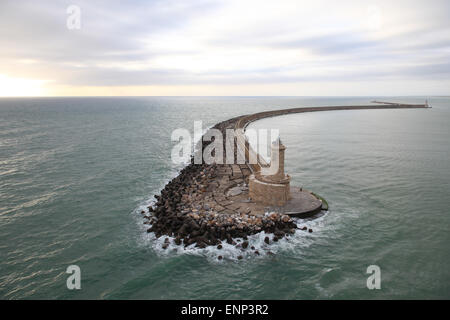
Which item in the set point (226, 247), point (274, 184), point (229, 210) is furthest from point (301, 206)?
point (226, 247)

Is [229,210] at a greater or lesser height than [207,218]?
greater

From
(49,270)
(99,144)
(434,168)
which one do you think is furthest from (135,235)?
(99,144)

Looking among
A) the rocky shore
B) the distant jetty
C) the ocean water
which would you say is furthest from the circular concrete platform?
the rocky shore

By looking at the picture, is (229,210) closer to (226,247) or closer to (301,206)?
(226,247)

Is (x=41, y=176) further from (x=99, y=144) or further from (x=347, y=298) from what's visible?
(x=347, y=298)

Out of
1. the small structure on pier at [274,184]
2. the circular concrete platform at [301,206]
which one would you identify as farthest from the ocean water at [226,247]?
the small structure on pier at [274,184]

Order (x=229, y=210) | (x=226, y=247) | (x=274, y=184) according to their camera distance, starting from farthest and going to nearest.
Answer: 1. (x=274, y=184)
2. (x=229, y=210)
3. (x=226, y=247)

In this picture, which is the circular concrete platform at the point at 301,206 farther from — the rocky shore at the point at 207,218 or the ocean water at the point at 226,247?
the rocky shore at the point at 207,218

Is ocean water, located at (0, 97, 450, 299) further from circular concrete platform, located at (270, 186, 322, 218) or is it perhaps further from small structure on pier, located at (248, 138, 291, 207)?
small structure on pier, located at (248, 138, 291, 207)

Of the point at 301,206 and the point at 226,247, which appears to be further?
the point at 301,206

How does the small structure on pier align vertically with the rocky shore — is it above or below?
above

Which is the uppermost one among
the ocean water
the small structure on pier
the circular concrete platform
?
the small structure on pier
